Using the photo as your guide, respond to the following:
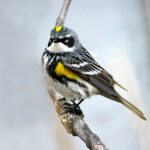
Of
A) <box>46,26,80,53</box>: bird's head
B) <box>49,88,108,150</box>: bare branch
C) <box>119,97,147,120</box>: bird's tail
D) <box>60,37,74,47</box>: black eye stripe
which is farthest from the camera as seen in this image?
<box>60,37,74,47</box>: black eye stripe

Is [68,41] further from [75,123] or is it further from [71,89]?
[75,123]

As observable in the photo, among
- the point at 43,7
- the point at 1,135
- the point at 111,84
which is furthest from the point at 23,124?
the point at 43,7

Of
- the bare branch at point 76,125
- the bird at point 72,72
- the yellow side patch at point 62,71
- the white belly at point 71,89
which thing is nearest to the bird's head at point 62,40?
the bird at point 72,72

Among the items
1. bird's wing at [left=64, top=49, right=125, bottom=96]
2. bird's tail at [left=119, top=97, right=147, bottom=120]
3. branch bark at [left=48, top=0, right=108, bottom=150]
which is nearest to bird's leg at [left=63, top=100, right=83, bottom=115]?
branch bark at [left=48, top=0, right=108, bottom=150]

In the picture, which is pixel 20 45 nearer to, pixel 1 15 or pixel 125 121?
pixel 1 15

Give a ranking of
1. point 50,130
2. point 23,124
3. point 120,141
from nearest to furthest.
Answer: point 50,130, point 23,124, point 120,141

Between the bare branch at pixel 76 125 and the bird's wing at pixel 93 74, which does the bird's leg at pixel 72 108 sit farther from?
the bird's wing at pixel 93 74

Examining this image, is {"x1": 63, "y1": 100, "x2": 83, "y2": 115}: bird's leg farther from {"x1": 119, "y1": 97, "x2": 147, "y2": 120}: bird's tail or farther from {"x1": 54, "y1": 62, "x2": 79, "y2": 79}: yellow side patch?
{"x1": 119, "y1": 97, "x2": 147, "y2": 120}: bird's tail

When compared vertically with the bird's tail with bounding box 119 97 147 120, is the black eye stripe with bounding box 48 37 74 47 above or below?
above
